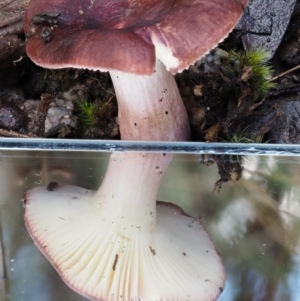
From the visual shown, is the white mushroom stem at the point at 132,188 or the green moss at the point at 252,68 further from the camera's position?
the green moss at the point at 252,68

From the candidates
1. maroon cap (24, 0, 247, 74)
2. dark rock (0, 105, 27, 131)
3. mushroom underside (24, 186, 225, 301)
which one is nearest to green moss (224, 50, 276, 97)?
maroon cap (24, 0, 247, 74)

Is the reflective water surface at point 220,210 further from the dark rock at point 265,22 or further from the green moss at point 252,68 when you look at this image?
the dark rock at point 265,22

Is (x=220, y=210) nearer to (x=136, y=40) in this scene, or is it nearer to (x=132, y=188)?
(x=132, y=188)

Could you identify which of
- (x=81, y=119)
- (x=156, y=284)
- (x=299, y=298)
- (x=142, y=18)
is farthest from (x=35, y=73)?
(x=299, y=298)

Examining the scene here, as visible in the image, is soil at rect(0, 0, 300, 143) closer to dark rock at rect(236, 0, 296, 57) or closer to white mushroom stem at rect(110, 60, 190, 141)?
dark rock at rect(236, 0, 296, 57)

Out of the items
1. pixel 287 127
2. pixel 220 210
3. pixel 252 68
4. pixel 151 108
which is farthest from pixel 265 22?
pixel 220 210

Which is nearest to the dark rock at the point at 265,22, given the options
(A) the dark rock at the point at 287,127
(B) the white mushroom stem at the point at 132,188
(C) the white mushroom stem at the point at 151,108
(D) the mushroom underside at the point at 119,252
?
(A) the dark rock at the point at 287,127
